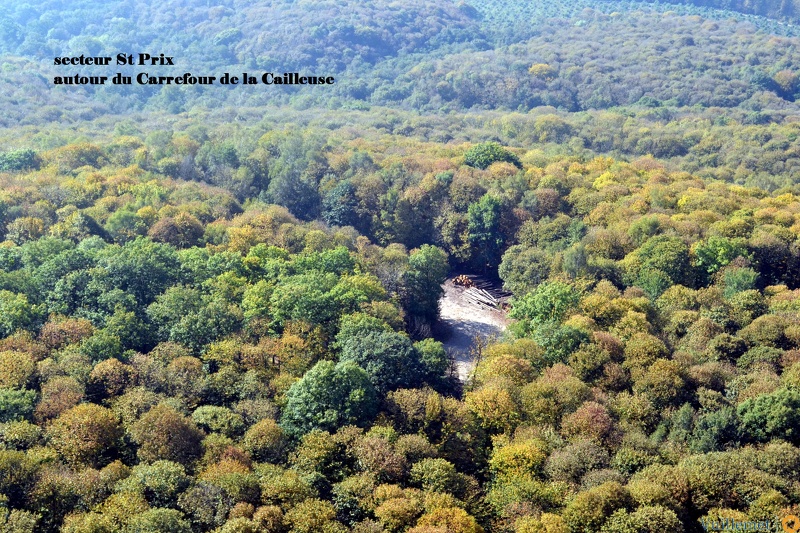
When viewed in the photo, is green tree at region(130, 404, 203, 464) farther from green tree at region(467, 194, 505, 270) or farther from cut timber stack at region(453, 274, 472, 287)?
green tree at region(467, 194, 505, 270)

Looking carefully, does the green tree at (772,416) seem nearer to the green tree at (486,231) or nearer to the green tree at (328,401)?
the green tree at (328,401)

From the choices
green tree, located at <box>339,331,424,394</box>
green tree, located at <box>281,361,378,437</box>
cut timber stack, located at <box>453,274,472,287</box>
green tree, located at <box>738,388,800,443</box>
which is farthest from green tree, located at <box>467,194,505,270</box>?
green tree, located at <box>738,388,800,443</box>

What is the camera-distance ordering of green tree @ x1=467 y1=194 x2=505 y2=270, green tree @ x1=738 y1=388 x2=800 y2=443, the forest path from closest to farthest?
1. green tree @ x1=738 y1=388 x2=800 y2=443
2. the forest path
3. green tree @ x1=467 y1=194 x2=505 y2=270

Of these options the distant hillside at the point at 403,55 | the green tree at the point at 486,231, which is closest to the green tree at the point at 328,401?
the green tree at the point at 486,231

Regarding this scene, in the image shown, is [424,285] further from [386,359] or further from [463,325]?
[386,359]

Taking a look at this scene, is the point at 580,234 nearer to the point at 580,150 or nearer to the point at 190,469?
the point at 580,150
